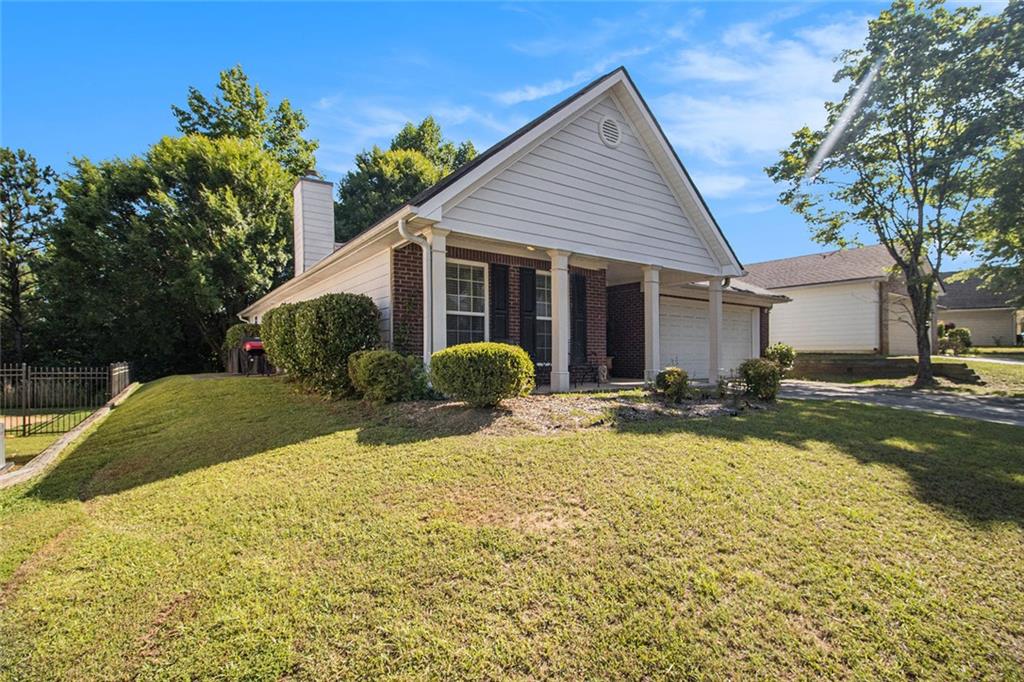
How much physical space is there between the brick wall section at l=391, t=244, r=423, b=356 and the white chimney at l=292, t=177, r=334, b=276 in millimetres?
8508

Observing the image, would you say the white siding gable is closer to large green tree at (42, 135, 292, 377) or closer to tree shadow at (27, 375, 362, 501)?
tree shadow at (27, 375, 362, 501)

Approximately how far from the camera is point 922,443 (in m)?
6.66

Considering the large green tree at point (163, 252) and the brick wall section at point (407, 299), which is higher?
the large green tree at point (163, 252)

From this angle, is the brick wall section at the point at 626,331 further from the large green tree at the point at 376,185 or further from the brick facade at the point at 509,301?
the large green tree at the point at 376,185

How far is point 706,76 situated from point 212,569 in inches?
416

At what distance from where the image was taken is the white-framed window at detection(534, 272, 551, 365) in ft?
35.5

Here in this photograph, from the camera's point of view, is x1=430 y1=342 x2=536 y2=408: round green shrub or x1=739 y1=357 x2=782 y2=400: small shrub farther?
x1=739 y1=357 x2=782 y2=400: small shrub

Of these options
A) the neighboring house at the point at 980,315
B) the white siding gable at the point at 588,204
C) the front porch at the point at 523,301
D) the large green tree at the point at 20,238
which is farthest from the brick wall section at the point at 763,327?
the large green tree at the point at 20,238

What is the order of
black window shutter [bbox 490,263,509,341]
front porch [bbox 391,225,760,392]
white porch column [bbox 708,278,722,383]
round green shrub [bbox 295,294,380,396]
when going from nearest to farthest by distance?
round green shrub [bbox 295,294,380,396] → front porch [bbox 391,225,760,392] → black window shutter [bbox 490,263,509,341] → white porch column [bbox 708,278,722,383]

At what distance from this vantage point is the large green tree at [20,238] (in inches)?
821

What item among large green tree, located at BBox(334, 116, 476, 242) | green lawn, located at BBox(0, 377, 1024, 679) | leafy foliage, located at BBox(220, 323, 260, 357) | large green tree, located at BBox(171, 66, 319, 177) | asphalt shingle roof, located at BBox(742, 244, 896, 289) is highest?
large green tree, located at BBox(171, 66, 319, 177)

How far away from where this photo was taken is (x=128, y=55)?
28.9 ft

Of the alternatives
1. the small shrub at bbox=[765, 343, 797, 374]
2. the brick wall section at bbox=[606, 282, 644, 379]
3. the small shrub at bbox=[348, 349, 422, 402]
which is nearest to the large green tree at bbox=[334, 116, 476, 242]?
the brick wall section at bbox=[606, 282, 644, 379]

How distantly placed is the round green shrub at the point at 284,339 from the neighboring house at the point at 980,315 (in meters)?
39.2
